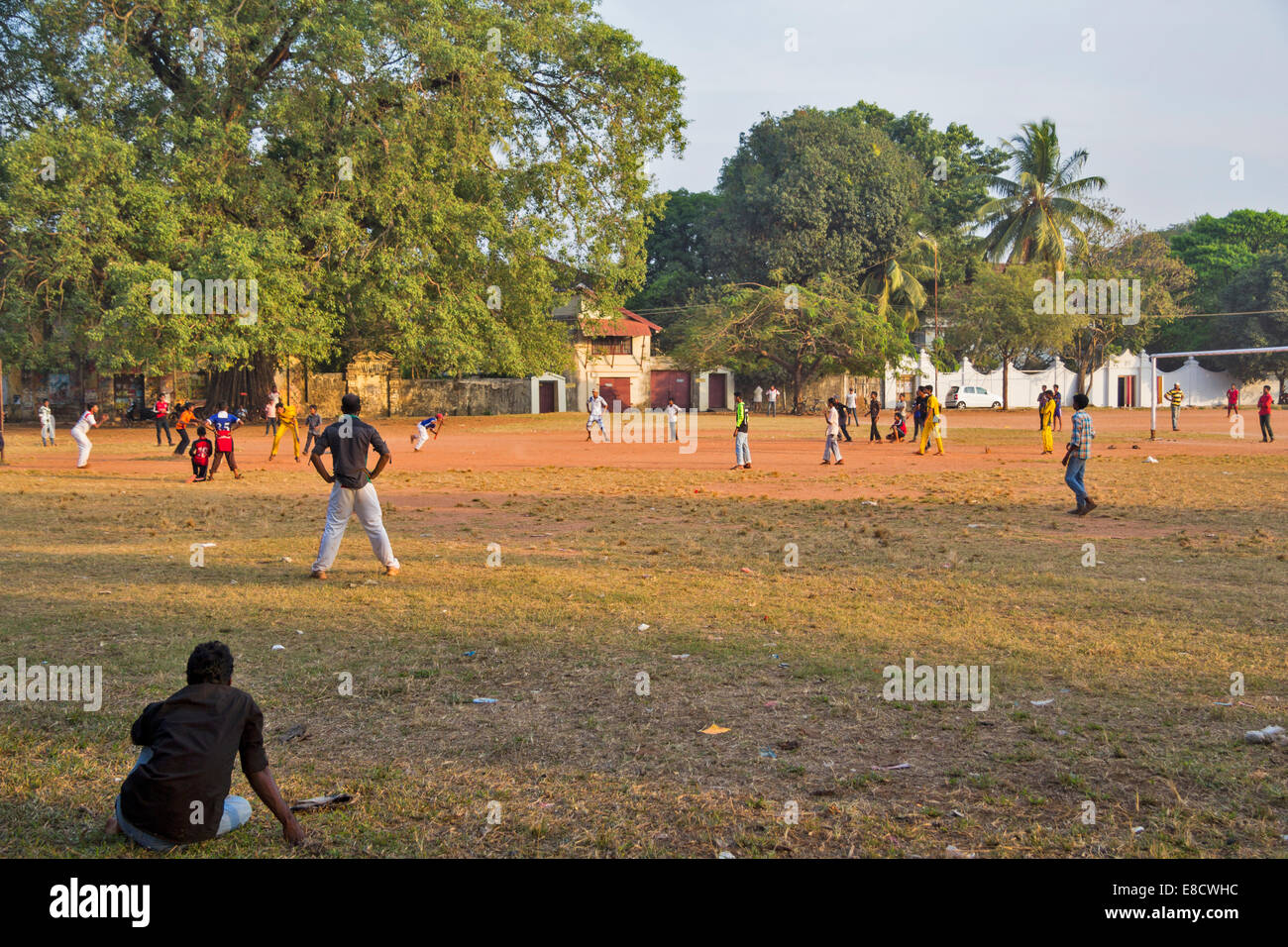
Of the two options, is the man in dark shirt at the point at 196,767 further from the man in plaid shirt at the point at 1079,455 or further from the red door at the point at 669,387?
the red door at the point at 669,387

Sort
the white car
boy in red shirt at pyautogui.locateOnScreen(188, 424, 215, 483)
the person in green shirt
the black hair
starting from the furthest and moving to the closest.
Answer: the white car
the person in green shirt
boy in red shirt at pyautogui.locateOnScreen(188, 424, 215, 483)
the black hair

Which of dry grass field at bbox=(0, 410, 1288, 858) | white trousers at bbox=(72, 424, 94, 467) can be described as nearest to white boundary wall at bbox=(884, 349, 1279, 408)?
white trousers at bbox=(72, 424, 94, 467)

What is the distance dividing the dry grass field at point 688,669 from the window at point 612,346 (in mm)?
40303

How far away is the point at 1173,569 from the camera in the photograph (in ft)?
32.8

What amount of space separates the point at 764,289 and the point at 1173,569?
40.6 meters

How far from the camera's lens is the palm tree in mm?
52094

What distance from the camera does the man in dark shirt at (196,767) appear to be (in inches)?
158

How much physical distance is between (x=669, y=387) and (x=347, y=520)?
4910 cm

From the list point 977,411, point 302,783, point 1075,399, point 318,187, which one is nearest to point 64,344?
point 318,187

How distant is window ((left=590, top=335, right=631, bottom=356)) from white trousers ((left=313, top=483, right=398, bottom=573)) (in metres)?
45.3

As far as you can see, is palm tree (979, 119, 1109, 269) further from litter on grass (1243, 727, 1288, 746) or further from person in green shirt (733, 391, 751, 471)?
litter on grass (1243, 727, 1288, 746)

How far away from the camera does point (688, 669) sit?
22.0 ft

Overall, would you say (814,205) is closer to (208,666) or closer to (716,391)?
(716,391)

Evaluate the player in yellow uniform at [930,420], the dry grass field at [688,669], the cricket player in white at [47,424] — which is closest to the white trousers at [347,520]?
the dry grass field at [688,669]
